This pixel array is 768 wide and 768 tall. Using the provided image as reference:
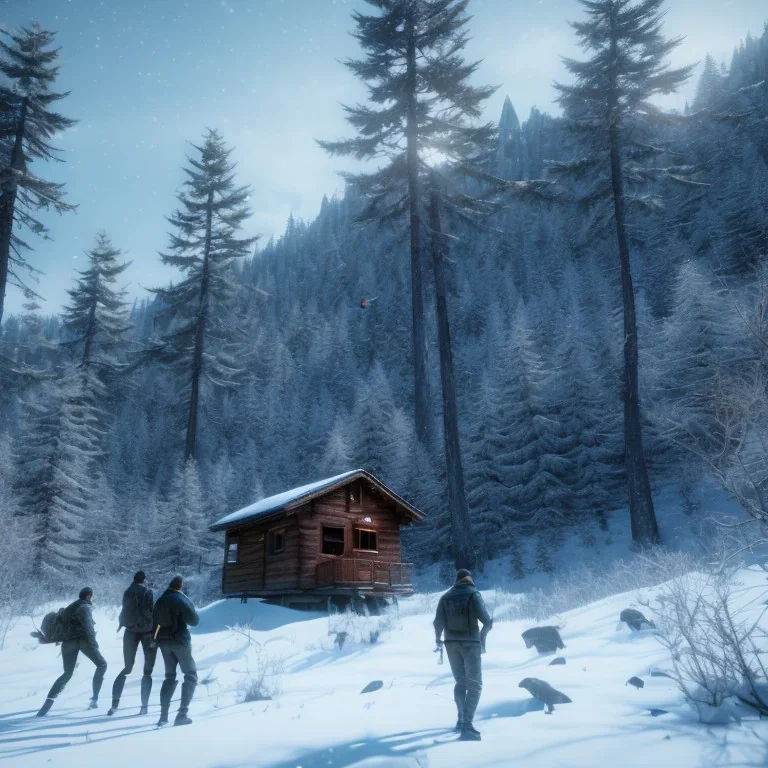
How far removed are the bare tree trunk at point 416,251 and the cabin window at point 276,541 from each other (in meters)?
6.91

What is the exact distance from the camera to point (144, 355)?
31.5 metres

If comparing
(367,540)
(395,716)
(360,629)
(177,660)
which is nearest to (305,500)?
(367,540)

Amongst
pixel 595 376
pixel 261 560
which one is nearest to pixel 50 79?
pixel 261 560

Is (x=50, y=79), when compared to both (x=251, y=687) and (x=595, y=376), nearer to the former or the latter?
(x=251, y=687)

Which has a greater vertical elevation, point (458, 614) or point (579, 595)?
point (458, 614)

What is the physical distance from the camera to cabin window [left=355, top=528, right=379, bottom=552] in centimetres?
2158

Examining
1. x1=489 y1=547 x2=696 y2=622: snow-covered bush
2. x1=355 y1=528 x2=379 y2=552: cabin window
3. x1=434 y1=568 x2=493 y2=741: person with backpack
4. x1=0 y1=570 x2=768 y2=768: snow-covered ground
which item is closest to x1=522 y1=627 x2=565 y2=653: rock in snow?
x1=0 y1=570 x2=768 y2=768: snow-covered ground

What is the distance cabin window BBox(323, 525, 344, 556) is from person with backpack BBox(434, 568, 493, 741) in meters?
14.3

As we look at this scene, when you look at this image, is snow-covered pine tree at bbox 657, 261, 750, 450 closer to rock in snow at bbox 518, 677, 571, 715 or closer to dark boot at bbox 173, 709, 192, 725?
rock in snow at bbox 518, 677, 571, 715

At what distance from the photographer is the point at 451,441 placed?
20.0m

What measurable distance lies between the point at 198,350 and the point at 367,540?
604 inches

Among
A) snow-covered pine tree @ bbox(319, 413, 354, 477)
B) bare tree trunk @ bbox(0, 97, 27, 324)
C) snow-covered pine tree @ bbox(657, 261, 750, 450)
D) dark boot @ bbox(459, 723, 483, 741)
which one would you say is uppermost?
bare tree trunk @ bbox(0, 97, 27, 324)

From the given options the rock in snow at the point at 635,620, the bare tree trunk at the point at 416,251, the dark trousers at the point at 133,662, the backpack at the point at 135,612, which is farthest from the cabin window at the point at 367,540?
the backpack at the point at 135,612

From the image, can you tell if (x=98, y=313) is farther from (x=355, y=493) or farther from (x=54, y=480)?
(x=355, y=493)
